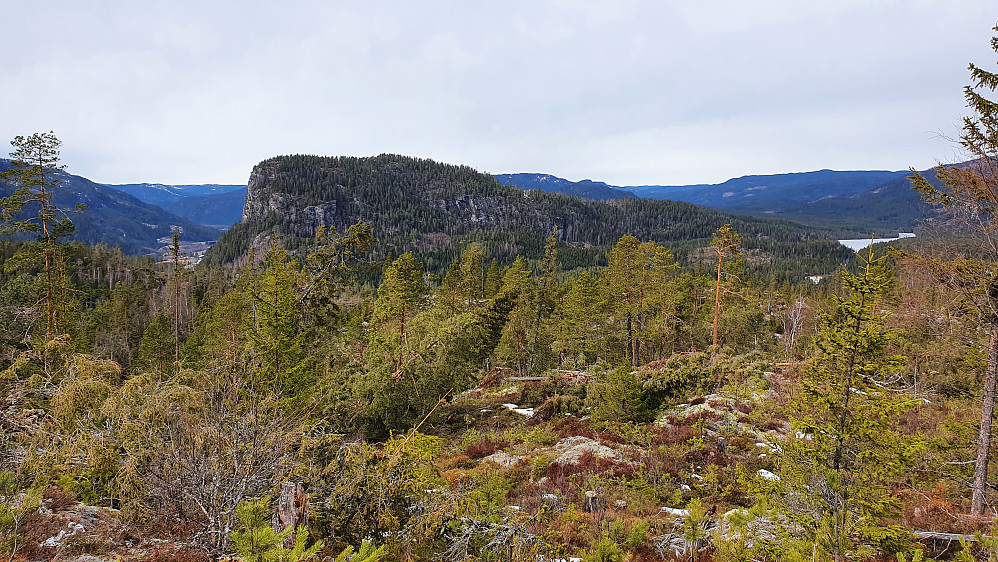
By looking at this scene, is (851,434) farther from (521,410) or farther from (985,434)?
(521,410)

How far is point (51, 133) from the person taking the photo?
48.7 feet

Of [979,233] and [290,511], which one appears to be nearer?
[290,511]

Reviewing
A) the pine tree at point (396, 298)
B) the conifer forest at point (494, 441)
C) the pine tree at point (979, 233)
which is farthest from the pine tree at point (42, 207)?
the pine tree at point (979, 233)

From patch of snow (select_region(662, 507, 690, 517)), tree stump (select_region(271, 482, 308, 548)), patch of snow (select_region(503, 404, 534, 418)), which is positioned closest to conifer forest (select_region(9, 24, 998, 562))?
tree stump (select_region(271, 482, 308, 548))

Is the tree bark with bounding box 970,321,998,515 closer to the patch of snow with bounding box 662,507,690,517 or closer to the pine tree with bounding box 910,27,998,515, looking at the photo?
the pine tree with bounding box 910,27,998,515

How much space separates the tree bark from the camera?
7664 mm

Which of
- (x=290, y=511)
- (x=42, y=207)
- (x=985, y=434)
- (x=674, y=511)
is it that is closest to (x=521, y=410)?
(x=674, y=511)

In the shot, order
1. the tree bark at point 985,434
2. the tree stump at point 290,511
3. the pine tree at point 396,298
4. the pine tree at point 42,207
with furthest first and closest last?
the pine tree at point 396,298 < the pine tree at point 42,207 < the tree bark at point 985,434 < the tree stump at point 290,511

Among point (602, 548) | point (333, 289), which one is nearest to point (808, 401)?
point (602, 548)

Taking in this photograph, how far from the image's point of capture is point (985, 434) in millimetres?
7707

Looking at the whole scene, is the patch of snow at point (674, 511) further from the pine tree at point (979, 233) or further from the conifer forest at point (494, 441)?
the pine tree at point (979, 233)

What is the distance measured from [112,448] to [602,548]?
23.3 feet

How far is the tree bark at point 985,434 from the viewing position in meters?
7.66

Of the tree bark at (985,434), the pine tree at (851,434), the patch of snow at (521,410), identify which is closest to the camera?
the pine tree at (851,434)
